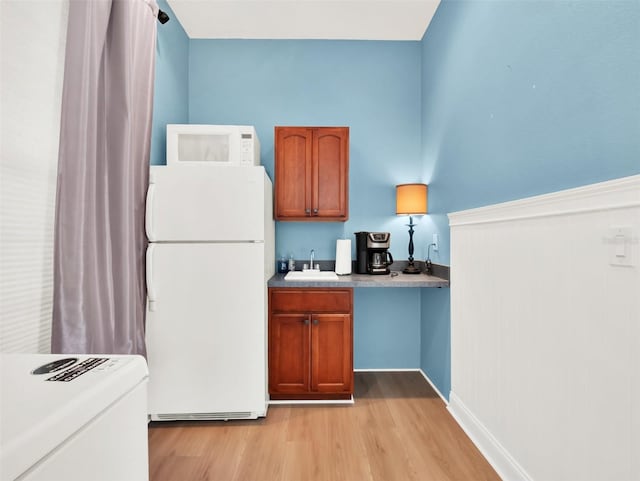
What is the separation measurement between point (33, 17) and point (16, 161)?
1.92 feet

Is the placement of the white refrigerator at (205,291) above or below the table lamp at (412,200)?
below

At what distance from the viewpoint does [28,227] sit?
4.46 ft

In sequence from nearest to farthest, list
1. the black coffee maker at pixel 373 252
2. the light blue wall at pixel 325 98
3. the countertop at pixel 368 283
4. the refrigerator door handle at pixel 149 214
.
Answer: the refrigerator door handle at pixel 149 214
the countertop at pixel 368 283
the black coffee maker at pixel 373 252
the light blue wall at pixel 325 98

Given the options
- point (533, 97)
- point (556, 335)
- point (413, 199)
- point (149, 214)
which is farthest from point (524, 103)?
point (149, 214)

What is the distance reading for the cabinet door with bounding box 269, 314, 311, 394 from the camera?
2.43 m

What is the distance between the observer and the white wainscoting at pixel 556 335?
3.36 feet

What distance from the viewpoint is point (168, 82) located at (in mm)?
2633

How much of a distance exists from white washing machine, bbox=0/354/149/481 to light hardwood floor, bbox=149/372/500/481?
119 cm

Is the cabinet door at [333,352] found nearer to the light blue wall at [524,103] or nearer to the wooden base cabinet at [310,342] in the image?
the wooden base cabinet at [310,342]

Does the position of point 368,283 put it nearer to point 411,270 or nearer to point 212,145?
point 411,270

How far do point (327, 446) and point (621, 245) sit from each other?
1723 mm

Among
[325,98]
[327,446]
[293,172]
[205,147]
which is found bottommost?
[327,446]

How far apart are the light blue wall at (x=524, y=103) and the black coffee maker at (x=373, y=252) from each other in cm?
42

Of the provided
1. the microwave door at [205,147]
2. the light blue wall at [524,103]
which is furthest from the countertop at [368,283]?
the microwave door at [205,147]
